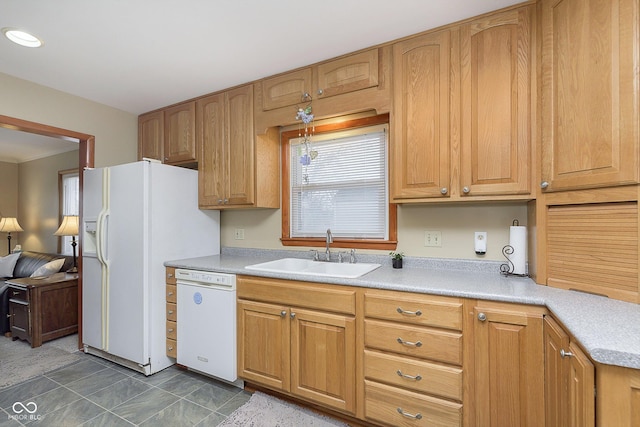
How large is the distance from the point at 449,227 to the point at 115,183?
8.59ft

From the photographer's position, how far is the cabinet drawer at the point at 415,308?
1527mm

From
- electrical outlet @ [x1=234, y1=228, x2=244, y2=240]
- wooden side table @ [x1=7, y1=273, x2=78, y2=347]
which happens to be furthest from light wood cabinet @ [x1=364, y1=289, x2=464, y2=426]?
wooden side table @ [x1=7, y1=273, x2=78, y2=347]

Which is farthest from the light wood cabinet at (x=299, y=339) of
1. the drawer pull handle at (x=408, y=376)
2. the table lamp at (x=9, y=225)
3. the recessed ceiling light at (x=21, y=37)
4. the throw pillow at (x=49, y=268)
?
the table lamp at (x=9, y=225)

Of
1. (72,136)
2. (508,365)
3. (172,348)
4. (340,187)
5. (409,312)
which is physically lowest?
(172,348)

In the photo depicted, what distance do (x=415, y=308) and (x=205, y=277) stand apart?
1.49 meters

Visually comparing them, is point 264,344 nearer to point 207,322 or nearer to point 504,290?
point 207,322

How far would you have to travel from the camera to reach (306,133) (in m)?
2.60

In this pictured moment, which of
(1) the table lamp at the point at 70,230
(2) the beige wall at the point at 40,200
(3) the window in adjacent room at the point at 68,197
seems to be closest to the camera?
(1) the table lamp at the point at 70,230

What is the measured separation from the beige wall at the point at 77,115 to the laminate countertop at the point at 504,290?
1.43m

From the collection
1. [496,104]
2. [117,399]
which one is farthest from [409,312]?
[117,399]

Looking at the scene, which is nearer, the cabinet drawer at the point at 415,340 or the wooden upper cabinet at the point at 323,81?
the cabinet drawer at the point at 415,340

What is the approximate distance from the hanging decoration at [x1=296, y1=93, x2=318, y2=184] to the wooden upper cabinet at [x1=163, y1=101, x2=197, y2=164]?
102cm

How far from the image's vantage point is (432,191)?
1868 mm

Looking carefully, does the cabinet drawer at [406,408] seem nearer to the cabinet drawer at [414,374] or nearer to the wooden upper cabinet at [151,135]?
the cabinet drawer at [414,374]
